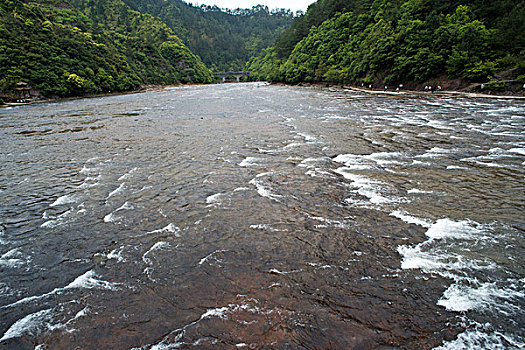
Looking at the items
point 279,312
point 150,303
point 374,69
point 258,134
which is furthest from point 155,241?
point 374,69

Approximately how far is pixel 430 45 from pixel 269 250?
51231 millimetres

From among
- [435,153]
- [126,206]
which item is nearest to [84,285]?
[126,206]

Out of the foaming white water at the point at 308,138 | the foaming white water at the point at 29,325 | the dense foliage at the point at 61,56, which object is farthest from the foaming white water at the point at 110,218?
the dense foliage at the point at 61,56

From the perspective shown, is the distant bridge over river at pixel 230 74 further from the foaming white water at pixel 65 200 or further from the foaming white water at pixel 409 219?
the foaming white water at pixel 409 219

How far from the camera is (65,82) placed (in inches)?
2207

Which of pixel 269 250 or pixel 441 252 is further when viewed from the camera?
pixel 269 250

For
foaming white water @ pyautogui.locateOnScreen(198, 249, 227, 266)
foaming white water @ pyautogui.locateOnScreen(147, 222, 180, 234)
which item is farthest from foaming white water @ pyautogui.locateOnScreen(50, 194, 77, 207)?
foaming white water @ pyautogui.locateOnScreen(198, 249, 227, 266)

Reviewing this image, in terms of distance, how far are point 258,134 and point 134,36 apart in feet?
432

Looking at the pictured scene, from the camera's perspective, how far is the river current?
15.2 feet

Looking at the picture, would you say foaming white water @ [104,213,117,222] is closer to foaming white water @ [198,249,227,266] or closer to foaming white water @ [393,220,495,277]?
foaming white water @ [198,249,227,266]

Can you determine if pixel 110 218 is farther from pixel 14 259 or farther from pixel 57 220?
pixel 14 259

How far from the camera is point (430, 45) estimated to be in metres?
45.1

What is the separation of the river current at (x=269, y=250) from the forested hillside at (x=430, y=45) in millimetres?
31507

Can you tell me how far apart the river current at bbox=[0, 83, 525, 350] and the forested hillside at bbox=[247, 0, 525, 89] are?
Answer: 31507 millimetres
